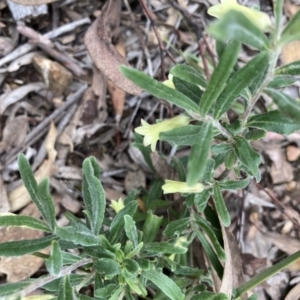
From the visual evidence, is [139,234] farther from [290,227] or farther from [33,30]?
[33,30]

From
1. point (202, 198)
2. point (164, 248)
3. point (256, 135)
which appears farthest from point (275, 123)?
point (164, 248)

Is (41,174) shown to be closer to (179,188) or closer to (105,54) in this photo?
(105,54)

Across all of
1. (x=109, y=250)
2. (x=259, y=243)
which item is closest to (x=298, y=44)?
(x=259, y=243)

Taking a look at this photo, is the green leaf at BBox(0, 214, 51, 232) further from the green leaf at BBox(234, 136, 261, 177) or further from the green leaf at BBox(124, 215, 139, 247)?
the green leaf at BBox(234, 136, 261, 177)

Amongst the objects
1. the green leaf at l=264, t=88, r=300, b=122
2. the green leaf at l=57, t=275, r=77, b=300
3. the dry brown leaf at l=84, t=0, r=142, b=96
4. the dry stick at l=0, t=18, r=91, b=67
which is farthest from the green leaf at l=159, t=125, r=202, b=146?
the dry stick at l=0, t=18, r=91, b=67

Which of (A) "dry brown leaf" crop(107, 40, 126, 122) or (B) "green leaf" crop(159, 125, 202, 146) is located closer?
(B) "green leaf" crop(159, 125, 202, 146)

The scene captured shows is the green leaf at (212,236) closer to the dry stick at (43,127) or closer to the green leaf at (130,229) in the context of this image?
the green leaf at (130,229)

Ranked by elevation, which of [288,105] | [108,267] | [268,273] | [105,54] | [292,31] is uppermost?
[292,31]

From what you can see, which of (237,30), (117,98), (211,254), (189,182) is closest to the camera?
(237,30)
